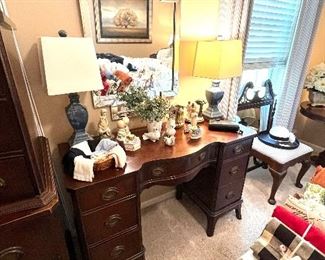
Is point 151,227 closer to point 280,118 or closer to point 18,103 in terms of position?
point 18,103

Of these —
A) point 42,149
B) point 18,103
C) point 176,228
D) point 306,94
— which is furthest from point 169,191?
point 306,94

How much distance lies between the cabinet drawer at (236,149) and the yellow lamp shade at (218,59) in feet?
1.51

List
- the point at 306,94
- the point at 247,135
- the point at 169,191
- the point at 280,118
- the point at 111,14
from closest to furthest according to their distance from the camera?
the point at 111,14 < the point at 247,135 < the point at 169,191 < the point at 280,118 < the point at 306,94

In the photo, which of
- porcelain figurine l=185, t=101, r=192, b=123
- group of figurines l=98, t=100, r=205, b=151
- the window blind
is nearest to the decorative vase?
the window blind

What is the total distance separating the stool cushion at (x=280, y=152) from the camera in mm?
1906

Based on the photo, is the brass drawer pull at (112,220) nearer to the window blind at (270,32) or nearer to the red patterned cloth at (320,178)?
the red patterned cloth at (320,178)

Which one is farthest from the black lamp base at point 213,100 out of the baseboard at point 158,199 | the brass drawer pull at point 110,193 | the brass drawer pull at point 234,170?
the brass drawer pull at point 110,193

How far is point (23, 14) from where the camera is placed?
1062 mm

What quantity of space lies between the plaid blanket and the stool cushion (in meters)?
1.09

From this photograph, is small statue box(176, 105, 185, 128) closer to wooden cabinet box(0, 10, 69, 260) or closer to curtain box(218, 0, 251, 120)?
curtain box(218, 0, 251, 120)

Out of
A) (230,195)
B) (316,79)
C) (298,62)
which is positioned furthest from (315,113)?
(230,195)

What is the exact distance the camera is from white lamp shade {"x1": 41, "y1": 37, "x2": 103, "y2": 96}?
3.13 ft

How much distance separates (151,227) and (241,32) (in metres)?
1.68

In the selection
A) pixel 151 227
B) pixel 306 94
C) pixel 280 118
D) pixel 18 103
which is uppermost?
pixel 18 103
